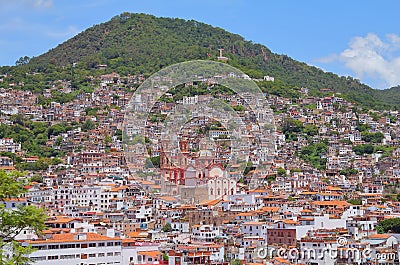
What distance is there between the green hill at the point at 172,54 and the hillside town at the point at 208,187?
7.73 meters

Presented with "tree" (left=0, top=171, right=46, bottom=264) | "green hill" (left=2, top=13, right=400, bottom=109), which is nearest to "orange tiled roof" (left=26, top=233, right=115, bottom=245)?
"tree" (left=0, top=171, right=46, bottom=264)

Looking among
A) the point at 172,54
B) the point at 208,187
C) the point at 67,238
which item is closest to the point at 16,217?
the point at 67,238

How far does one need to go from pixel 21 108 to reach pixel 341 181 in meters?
19.2

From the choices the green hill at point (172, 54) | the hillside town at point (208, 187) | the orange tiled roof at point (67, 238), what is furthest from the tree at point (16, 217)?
the green hill at point (172, 54)

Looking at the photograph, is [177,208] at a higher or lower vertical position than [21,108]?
lower

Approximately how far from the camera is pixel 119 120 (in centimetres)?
3928

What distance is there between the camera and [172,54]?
178 feet

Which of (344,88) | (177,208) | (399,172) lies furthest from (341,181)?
(344,88)

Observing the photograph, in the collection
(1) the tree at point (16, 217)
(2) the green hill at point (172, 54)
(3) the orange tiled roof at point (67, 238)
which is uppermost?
(2) the green hill at point (172, 54)

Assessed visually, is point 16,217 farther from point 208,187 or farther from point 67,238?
point 208,187

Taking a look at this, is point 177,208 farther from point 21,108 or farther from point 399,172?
point 21,108

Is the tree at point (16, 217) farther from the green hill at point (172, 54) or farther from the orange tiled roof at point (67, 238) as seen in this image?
the green hill at point (172, 54)

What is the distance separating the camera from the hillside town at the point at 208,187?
14.7m

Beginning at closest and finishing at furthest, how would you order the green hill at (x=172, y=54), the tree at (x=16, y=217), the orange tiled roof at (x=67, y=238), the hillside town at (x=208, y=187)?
the tree at (x=16, y=217) < the orange tiled roof at (x=67, y=238) < the hillside town at (x=208, y=187) < the green hill at (x=172, y=54)
